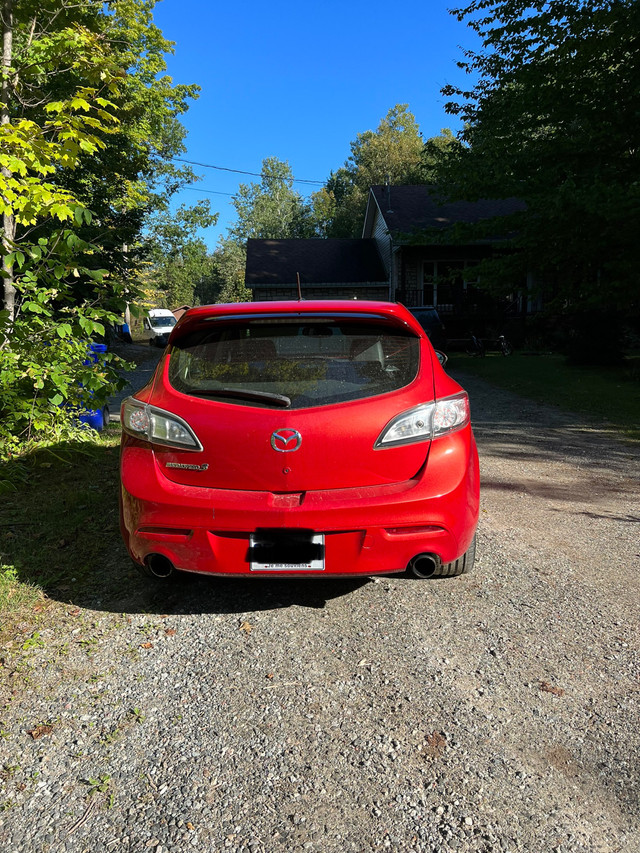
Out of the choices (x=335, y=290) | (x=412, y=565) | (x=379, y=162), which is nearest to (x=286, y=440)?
(x=412, y=565)

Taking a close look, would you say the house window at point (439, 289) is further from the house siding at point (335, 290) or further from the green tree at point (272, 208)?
the green tree at point (272, 208)

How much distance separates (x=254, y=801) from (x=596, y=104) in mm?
13311

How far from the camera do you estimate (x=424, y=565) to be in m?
3.15

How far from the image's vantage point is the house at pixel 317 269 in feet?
103

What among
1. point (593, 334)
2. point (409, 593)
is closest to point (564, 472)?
point (409, 593)

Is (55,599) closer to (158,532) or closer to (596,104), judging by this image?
(158,532)

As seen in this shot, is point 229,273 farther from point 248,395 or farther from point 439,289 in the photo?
point 248,395

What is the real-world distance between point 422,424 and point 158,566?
1474 mm

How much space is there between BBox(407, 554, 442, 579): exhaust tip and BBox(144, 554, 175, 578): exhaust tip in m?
1.17

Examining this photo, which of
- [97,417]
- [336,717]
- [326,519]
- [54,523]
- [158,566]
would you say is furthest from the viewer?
[97,417]

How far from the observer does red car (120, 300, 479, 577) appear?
301 cm

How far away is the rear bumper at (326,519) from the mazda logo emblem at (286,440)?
226 millimetres

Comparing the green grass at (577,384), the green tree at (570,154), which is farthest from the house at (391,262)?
the green tree at (570,154)

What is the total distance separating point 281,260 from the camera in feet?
110
